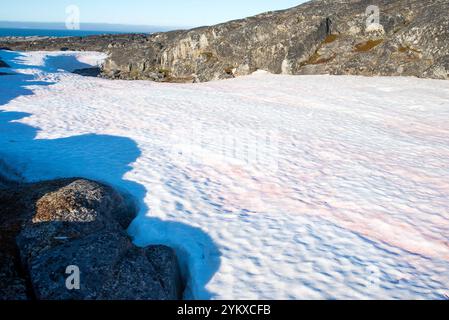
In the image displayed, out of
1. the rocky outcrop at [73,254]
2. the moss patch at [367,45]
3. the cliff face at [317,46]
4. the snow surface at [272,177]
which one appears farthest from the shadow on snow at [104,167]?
the moss patch at [367,45]


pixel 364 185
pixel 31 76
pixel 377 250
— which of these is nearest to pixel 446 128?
pixel 364 185

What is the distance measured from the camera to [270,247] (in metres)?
9.90

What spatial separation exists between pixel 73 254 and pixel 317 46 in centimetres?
4301

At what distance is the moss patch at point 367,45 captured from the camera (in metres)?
41.1

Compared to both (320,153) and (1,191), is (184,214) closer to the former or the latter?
(1,191)

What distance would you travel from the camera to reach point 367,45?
41.8 meters

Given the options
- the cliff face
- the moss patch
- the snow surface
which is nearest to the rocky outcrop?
the snow surface

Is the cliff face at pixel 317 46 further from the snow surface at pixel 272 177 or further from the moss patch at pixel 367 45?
the snow surface at pixel 272 177

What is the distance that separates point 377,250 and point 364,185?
4317mm

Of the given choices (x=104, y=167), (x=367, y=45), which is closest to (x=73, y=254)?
(x=104, y=167)

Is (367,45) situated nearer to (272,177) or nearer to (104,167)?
(272,177)

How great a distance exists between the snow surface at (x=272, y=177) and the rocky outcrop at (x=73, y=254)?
4.23 ft

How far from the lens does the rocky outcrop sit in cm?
690

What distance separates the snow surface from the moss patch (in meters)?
13.2
